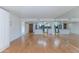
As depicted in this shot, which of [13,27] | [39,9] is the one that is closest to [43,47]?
[39,9]

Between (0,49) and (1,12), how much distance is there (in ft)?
5.31

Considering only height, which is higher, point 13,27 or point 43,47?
point 13,27

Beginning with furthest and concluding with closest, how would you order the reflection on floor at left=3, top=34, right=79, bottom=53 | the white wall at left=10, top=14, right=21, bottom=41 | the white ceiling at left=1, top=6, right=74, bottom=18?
the white wall at left=10, top=14, right=21, bottom=41 < the white ceiling at left=1, top=6, right=74, bottom=18 < the reflection on floor at left=3, top=34, right=79, bottom=53

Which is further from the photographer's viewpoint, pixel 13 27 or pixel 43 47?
pixel 13 27

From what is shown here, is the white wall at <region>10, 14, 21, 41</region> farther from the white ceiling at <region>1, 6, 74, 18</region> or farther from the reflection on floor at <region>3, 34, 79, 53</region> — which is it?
the reflection on floor at <region>3, 34, 79, 53</region>

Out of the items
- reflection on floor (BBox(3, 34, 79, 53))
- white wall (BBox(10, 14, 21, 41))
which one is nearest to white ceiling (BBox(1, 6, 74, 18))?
white wall (BBox(10, 14, 21, 41))

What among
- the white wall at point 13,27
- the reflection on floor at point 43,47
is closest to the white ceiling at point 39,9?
the white wall at point 13,27

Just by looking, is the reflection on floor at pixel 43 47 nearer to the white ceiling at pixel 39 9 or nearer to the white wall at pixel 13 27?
the white wall at pixel 13 27

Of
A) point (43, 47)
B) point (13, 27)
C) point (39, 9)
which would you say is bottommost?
point (43, 47)

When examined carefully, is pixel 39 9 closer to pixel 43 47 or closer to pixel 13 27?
pixel 43 47
